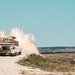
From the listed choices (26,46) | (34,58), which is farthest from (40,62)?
(26,46)

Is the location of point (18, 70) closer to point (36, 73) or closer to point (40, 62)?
point (36, 73)

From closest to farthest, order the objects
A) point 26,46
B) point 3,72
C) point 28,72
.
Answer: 1. point 3,72
2. point 28,72
3. point 26,46

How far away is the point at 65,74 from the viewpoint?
43531mm

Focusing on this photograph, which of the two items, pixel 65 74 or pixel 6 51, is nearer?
pixel 65 74

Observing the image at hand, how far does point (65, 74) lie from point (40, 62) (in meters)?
9.75

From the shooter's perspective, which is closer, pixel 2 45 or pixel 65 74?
pixel 65 74

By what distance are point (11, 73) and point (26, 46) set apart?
142 feet

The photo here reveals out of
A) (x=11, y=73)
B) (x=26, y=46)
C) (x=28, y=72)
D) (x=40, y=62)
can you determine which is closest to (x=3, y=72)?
(x=11, y=73)

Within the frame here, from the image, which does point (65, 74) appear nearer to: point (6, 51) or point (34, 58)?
point (34, 58)

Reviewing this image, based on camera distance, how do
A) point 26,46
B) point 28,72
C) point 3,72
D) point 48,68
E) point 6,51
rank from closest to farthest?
point 3,72 < point 28,72 < point 48,68 < point 6,51 < point 26,46

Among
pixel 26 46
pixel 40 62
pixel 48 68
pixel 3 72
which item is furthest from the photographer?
pixel 26 46

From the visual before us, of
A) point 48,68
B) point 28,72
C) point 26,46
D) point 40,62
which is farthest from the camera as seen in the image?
point 26,46

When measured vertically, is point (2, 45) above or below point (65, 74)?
above

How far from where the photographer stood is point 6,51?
198ft
